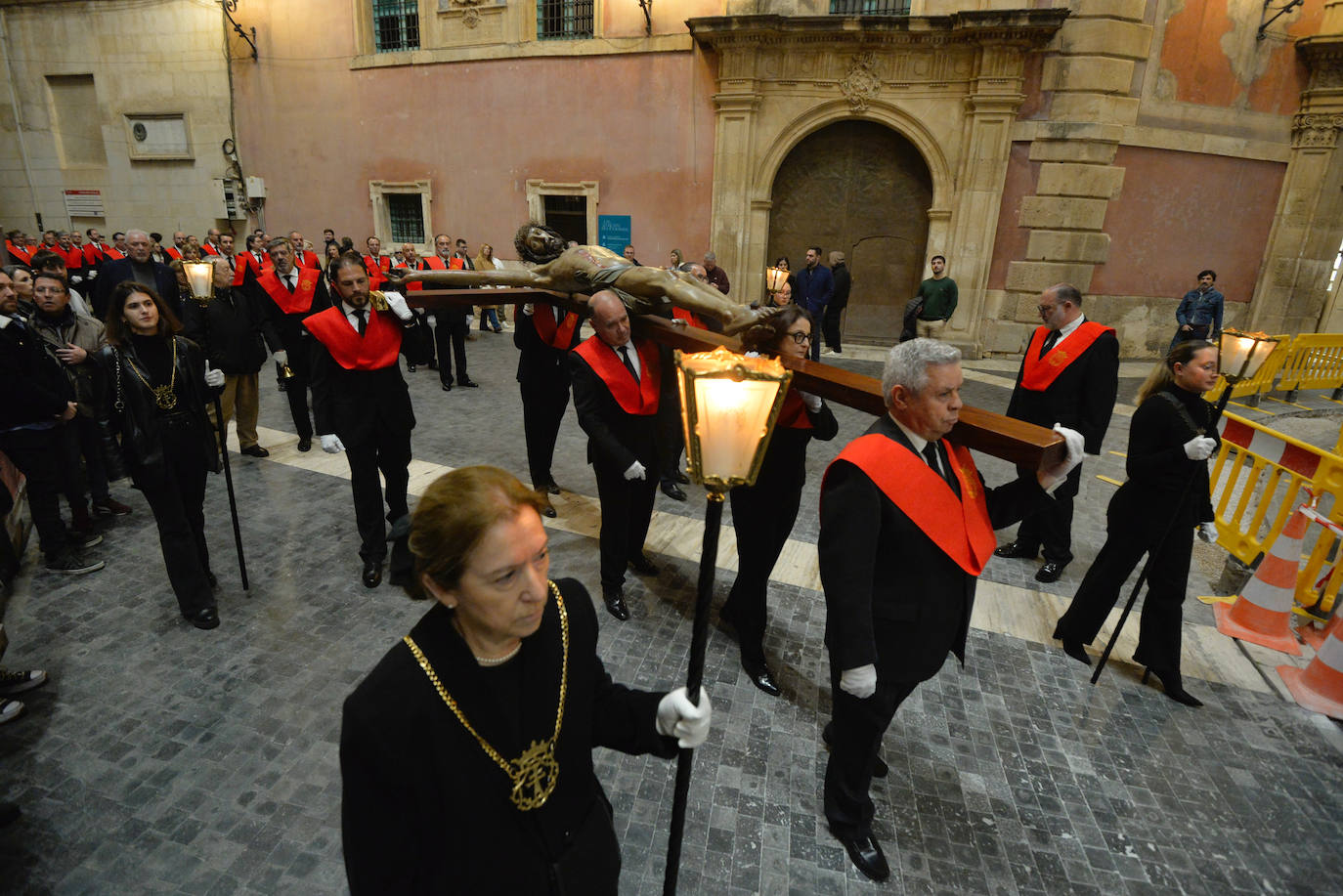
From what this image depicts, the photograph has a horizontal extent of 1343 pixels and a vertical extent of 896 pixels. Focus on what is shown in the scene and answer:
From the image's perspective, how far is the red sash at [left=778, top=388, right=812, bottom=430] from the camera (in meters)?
3.31

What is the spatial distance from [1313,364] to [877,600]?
43.3 ft

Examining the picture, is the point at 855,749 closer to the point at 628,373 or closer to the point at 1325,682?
the point at 628,373

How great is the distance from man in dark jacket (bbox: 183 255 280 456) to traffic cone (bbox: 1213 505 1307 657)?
8274 millimetres

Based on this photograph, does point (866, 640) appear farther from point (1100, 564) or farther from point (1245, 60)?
point (1245, 60)

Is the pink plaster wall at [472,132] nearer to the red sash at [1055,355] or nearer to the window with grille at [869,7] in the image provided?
the window with grille at [869,7]

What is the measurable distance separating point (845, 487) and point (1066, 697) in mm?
2362

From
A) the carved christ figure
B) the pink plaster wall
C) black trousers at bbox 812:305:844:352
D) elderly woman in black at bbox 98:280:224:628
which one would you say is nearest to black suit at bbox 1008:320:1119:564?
the carved christ figure

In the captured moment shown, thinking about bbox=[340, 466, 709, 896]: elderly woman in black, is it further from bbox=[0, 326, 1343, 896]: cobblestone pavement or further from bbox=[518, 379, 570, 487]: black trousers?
bbox=[518, 379, 570, 487]: black trousers

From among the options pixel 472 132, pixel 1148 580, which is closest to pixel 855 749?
pixel 1148 580

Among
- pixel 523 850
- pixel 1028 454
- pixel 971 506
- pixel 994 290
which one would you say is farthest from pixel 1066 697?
pixel 994 290

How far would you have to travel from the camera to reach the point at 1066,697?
3.65 metres

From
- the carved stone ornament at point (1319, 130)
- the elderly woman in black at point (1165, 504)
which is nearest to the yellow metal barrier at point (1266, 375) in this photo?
the carved stone ornament at point (1319, 130)

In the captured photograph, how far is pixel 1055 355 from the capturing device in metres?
4.72

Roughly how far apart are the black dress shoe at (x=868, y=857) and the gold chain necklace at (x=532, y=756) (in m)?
1.66
